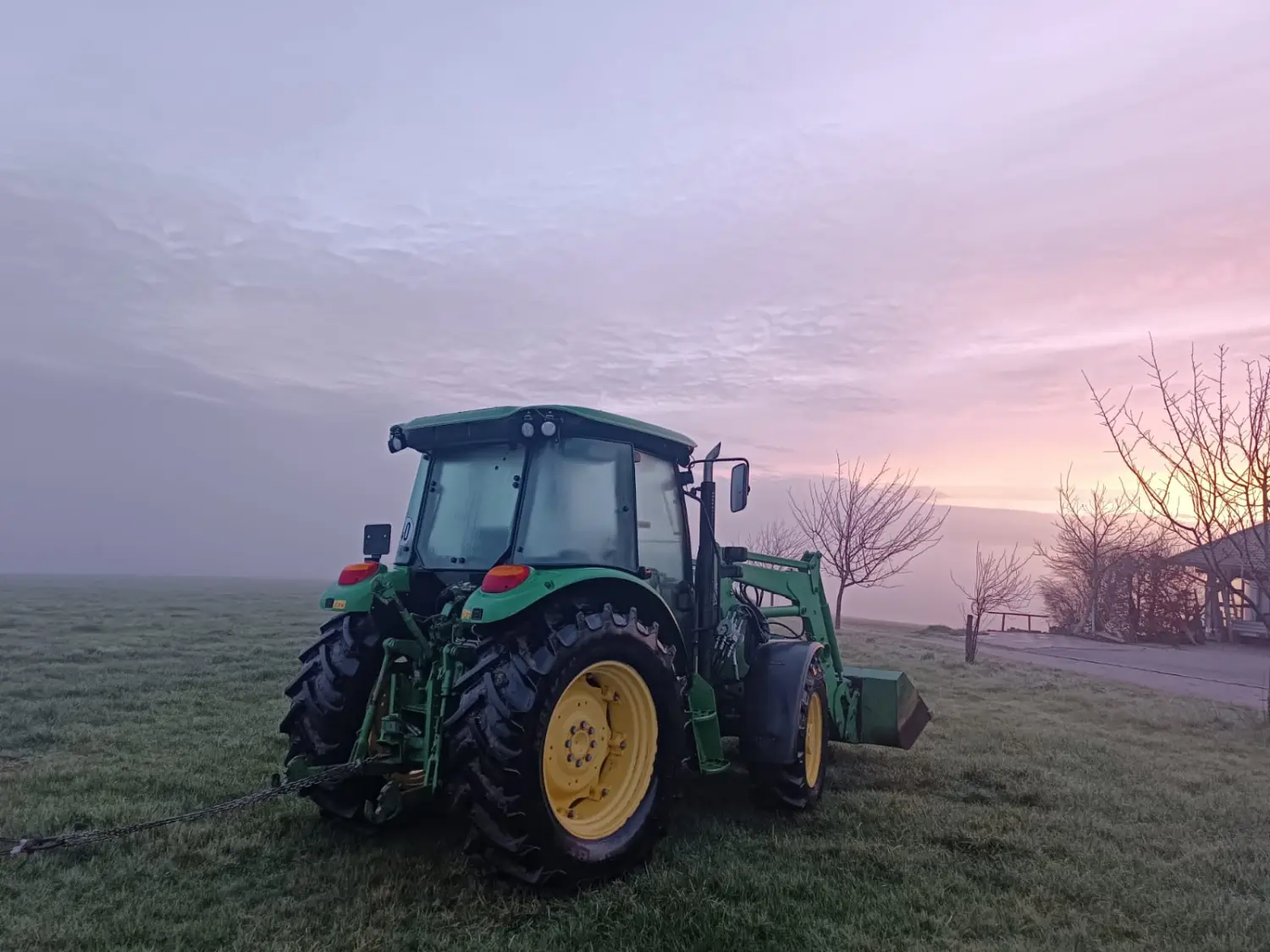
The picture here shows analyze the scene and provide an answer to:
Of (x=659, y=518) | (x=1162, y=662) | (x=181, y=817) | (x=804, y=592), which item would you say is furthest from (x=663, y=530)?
(x=1162, y=662)

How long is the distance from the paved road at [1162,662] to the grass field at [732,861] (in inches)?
284

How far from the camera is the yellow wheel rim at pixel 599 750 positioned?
4.58 meters

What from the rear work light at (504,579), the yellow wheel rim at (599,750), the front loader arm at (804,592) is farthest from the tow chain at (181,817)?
the front loader arm at (804,592)

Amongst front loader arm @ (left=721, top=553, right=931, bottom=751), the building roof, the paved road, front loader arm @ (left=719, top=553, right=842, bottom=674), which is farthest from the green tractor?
the paved road

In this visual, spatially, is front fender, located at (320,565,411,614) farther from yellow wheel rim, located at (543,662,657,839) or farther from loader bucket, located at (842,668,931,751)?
loader bucket, located at (842,668,931,751)

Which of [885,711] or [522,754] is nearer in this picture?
[522,754]

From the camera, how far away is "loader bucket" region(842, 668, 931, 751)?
7207 mm

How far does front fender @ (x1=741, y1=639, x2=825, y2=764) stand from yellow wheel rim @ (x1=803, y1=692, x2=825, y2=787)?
8.1 inches

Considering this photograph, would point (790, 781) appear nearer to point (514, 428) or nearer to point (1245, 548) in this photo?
point (514, 428)

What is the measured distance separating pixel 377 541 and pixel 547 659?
2104 millimetres

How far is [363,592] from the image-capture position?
5.25m

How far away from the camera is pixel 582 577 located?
4625mm

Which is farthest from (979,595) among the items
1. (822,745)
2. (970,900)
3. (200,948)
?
(200,948)

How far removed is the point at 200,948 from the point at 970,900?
3756mm
